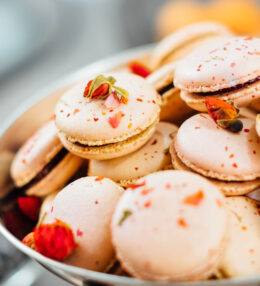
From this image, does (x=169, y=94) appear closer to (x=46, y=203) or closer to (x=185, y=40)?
(x=185, y=40)

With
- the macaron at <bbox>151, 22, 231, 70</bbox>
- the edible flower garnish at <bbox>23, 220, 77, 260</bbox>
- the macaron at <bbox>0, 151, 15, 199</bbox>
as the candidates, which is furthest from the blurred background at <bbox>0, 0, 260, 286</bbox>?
the edible flower garnish at <bbox>23, 220, 77, 260</bbox>

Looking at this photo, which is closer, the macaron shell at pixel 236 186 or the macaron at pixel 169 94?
the macaron shell at pixel 236 186

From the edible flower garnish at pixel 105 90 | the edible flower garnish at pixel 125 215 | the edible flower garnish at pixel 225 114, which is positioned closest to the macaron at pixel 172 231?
the edible flower garnish at pixel 125 215

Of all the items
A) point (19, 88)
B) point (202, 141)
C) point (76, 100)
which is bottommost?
point (19, 88)

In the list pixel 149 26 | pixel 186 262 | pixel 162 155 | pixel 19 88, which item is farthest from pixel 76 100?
pixel 19 88

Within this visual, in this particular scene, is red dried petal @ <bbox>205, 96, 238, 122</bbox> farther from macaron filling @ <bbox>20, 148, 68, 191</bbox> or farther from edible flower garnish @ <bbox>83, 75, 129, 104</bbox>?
macaron filling @ <bbox>20, 148, 68, 191</bbox>

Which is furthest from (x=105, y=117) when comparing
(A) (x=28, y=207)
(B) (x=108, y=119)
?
(A) (x=28, y=207)

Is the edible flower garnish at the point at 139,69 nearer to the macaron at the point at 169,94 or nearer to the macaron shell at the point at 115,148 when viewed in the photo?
the macaron at the point at 169,94

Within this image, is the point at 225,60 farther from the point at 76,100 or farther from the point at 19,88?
the point at 19,88
